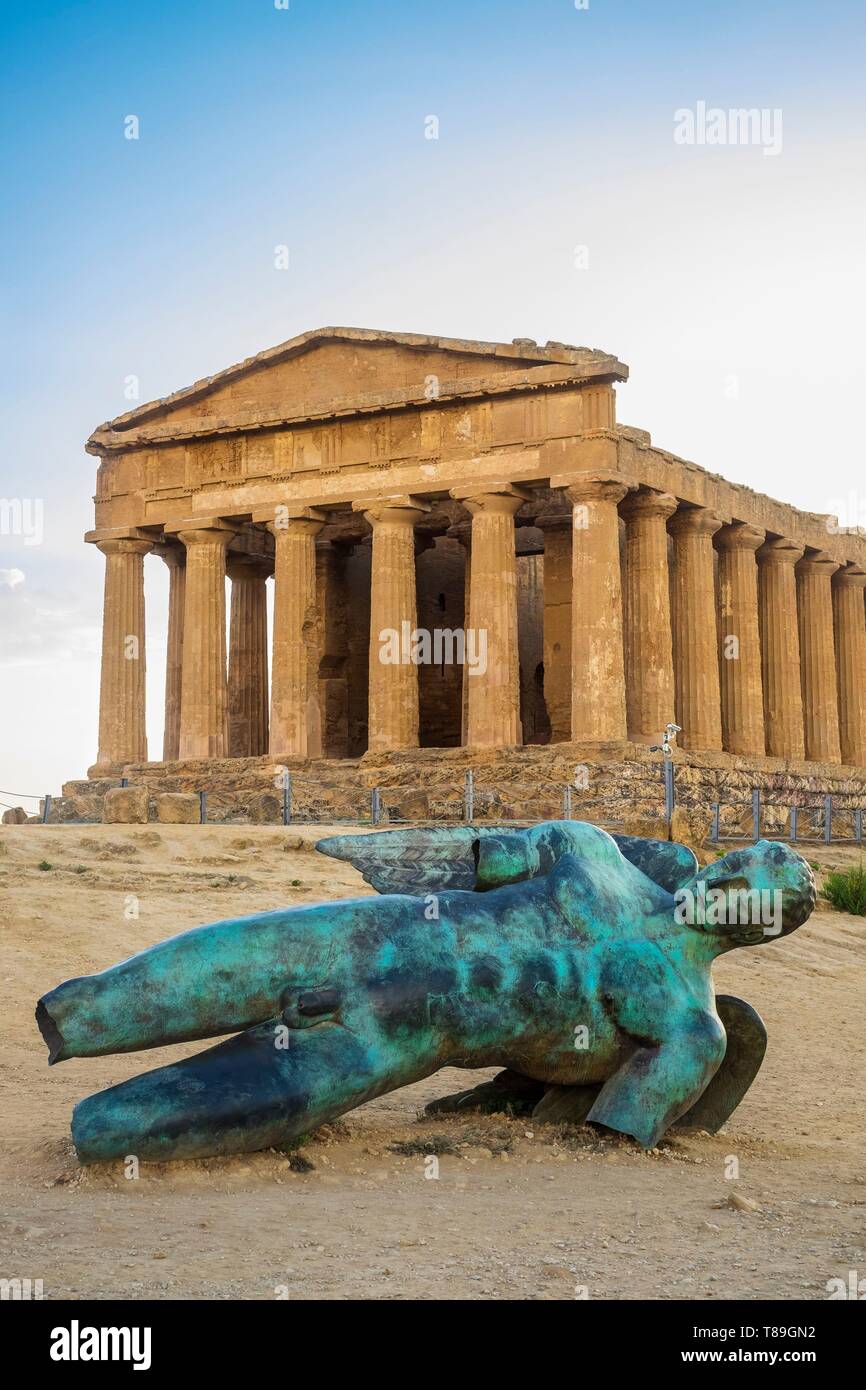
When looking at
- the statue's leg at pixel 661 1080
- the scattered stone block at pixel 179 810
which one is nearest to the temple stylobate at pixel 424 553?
the scattered stone block at pixel 179 810

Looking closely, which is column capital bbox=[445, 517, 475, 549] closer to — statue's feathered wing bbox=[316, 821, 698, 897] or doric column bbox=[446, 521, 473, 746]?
doric column bbox=[446, 521, 473, 746]

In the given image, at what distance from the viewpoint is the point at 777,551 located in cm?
3366

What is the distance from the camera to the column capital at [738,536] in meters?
31.9

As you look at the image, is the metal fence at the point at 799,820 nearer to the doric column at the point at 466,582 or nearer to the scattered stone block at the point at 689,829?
the scattered stone block at the point at 689,829

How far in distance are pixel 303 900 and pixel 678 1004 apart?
8951 millimetres

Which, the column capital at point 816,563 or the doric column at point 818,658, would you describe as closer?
the doric column at point 818,658

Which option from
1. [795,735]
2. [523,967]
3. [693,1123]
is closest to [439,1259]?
[523,967]

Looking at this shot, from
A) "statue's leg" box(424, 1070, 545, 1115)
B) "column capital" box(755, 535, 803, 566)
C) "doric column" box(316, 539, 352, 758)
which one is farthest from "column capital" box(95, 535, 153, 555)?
"statue's leg" box(424, 1070, 545, 1115)

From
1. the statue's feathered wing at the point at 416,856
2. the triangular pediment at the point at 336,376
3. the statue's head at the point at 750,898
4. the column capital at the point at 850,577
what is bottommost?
the statue's head at the point at 750,898

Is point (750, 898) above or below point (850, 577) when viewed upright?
below

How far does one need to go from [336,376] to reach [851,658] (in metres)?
14.2

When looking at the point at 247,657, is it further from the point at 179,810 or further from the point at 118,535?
the point at 179,810

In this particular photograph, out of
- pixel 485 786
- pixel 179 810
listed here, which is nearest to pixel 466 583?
pixel 485 786
